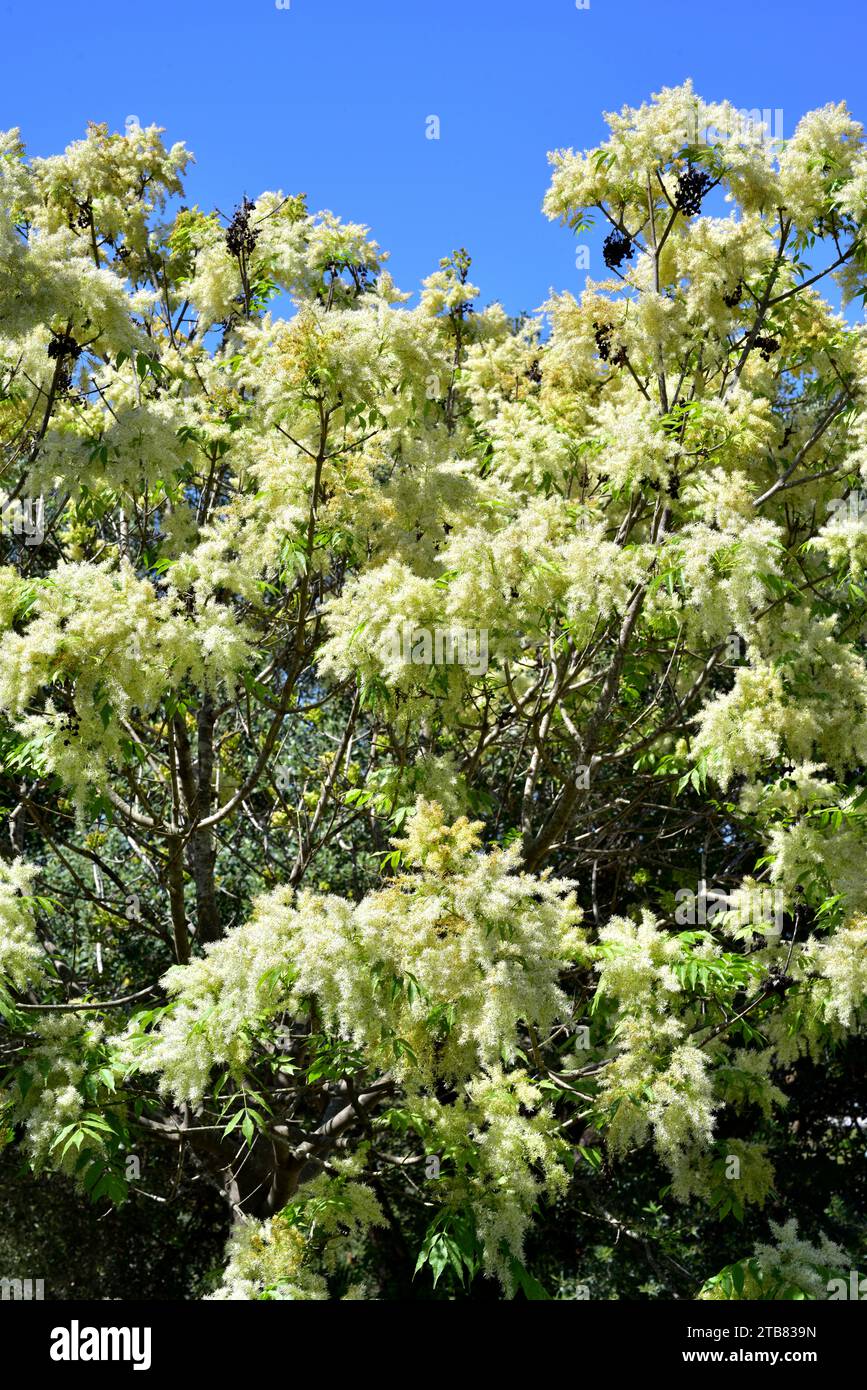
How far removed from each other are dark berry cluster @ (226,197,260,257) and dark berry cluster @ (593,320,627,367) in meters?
2.05

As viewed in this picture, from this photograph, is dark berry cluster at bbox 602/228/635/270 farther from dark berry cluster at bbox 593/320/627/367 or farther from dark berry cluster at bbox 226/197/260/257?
dark berry cluster at bbox 226/197/260/257

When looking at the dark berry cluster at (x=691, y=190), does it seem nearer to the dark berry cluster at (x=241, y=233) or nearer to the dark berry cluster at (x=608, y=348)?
the dark berry cluster at (x=608, y=348)

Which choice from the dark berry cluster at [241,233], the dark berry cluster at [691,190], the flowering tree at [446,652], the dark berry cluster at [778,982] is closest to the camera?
the flowering tree at [446,652]

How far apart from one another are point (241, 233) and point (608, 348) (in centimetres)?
220

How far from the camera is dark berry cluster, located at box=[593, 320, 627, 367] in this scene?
6.33 metres

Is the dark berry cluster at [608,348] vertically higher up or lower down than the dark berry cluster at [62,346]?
higher up

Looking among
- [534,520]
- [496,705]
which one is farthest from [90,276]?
[496,705]

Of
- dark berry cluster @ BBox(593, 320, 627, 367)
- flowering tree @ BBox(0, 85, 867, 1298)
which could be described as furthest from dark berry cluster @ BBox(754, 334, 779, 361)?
dark berry cluster @ BBox(593, 320, 627, 367)

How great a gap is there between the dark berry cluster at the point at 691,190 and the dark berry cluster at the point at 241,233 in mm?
2401

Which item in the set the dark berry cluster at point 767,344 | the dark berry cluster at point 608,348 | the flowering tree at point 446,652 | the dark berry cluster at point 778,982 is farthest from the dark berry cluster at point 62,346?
the dark berry cluster at point 778,982

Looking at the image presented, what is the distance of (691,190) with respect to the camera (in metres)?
5.92

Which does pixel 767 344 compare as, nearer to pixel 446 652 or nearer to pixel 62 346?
pixel 446 652

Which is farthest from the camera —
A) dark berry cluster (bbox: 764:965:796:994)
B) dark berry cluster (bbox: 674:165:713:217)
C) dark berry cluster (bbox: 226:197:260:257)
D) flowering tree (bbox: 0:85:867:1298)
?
dark berry cluster (bbox: 226:197:260:257)

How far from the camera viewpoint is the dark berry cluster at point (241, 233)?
6910mm
